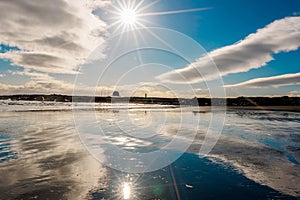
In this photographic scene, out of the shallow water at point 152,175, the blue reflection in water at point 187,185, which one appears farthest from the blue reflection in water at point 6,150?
the blue reflection in water at point 187,185

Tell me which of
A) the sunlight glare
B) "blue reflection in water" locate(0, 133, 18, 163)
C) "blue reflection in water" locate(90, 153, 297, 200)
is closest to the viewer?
the sunlight glare

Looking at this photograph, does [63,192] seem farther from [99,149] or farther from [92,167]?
[99,149]

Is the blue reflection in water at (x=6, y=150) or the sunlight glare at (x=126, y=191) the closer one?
the sunlight glare at (x=126, y=191)

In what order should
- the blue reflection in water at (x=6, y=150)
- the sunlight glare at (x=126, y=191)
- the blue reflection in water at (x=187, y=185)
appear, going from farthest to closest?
the blue reflection in water at (x=6, y=150), the blue reflection in water at (x=187, y=185), the sunlight glare at (x=126, y=191)

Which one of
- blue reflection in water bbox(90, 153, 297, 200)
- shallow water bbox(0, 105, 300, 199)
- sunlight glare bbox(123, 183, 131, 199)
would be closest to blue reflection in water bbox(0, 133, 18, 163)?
shallow water bbox(0, 105, 300, 199)

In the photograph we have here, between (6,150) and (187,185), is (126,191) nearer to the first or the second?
(187,185)

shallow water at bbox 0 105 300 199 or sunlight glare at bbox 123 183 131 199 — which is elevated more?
shallow water at bbox 0 105 300 199

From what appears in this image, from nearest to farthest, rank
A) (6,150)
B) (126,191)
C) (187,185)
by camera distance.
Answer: (126,191)
(187,185)
(6,150)

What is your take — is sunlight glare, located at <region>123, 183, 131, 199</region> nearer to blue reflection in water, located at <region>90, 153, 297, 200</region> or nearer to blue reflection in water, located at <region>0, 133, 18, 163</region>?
blue reflection in water, located at <region>90, 153, 297, 200</region>

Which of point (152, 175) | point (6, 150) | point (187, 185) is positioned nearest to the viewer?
point (187, 185)

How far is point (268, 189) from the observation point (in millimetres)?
6375

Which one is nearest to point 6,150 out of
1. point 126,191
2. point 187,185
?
point 126,191

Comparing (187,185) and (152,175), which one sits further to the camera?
(152,175)

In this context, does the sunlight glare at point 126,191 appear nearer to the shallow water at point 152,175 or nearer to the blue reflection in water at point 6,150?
the shallow water at point 152,175
